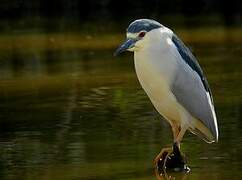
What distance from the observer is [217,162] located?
26.7 ft

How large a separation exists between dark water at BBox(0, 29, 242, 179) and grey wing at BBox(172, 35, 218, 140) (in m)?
0.42

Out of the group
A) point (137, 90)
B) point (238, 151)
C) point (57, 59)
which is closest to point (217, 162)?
point (238, 151)

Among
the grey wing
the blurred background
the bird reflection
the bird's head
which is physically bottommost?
the blurred background

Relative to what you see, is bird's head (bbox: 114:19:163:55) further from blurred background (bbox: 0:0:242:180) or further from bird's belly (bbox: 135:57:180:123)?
blurred background (bbox: 0:0:242:180)

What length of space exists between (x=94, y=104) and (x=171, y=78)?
3.87 metres

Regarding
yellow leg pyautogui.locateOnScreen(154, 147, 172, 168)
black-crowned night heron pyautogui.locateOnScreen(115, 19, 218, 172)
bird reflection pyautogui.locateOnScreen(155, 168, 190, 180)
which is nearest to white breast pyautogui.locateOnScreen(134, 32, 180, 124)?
black-crowned night heron pyautogui.locateOnScreen(115, 19, 218, 172)

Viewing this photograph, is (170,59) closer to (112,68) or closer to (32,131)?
(32,131)

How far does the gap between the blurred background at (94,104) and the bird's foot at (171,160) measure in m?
0.10

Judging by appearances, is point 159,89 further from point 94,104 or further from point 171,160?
point 94,104

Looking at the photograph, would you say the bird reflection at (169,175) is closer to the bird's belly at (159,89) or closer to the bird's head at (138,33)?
the bird's belly at (159,89)

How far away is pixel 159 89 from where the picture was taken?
793 centimetres

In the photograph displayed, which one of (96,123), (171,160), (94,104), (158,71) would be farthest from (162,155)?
(94,104)

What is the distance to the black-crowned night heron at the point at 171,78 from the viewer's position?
778 centimetres

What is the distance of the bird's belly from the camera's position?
784 cm
